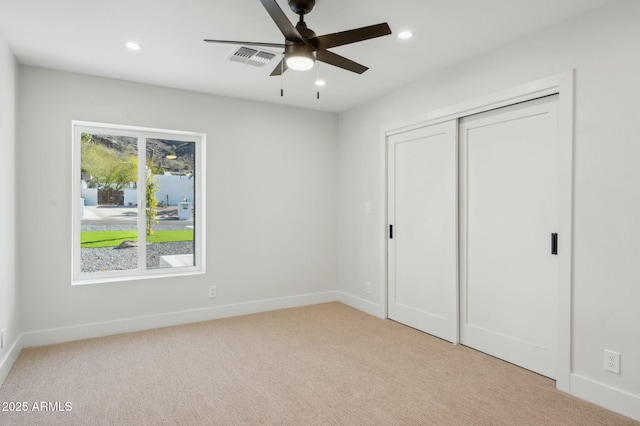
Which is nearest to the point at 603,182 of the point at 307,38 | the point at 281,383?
the point at 307,38

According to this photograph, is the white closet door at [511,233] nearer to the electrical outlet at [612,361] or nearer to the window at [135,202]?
the electrical outlet at [612,361]

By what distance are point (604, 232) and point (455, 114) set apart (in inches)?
61.6

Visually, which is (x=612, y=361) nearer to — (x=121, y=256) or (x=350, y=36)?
(x=350, y=36)

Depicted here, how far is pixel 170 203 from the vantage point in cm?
424

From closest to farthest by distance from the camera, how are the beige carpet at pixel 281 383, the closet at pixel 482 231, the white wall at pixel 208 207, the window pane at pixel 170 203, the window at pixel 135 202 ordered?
the beige carpet at pixel 281 383 → the closet at pixel 482 231 → the white wall at pixel 208 207 → the window at pixel 135 202 → the window pane at pixel 170 203

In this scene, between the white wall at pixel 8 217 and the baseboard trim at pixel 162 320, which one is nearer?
the white wall at pixel 8 217

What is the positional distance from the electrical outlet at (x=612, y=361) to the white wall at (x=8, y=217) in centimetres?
407

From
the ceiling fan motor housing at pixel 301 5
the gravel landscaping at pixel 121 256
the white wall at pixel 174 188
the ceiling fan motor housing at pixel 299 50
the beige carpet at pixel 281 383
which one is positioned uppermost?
the ceiling fan motor housing at pixel 301 5

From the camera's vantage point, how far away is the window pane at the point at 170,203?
13.6ft

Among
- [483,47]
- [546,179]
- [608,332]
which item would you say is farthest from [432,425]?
[483,47]

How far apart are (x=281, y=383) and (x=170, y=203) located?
8.06 ft

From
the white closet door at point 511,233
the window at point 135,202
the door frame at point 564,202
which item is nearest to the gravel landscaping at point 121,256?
the window at point 135,202

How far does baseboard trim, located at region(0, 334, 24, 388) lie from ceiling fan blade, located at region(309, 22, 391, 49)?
3.11 metres

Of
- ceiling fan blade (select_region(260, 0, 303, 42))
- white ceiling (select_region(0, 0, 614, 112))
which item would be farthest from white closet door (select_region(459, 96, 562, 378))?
ceiling fan blade (select_region(260, 0, 303, 42))
